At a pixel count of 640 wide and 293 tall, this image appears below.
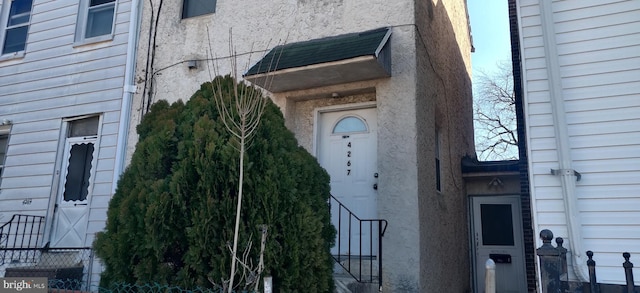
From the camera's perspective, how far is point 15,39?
987cm

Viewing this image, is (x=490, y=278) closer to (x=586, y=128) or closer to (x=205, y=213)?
(x=205, y=213)

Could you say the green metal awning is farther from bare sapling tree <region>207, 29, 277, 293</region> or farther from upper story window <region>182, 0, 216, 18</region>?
upper story window <region>182, 0, 216, 18</region>

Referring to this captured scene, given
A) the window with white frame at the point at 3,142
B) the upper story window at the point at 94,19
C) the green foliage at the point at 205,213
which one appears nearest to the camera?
the green foliage at the point at 205,213

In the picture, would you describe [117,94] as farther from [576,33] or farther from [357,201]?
[576,33]

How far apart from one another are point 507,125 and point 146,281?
18.8 meters

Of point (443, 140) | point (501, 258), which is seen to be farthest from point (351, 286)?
point (501, 258)

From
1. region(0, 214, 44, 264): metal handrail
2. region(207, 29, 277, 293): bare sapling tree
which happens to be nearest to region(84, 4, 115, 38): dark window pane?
region(0, 214, 44, 264): metal handrail

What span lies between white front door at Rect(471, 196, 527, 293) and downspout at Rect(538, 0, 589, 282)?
472cm

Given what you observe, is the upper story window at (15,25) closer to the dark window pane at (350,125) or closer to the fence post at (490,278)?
the dark window pane at (350,125)

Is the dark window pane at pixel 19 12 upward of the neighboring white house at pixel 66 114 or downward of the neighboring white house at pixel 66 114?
upward

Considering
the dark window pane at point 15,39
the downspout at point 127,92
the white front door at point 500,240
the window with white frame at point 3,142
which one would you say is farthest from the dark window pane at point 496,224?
the dark window pane at point 15,39

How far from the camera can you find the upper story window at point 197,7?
820 cm

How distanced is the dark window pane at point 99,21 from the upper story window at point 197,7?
1.69 meters

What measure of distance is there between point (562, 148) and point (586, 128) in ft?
1.13
